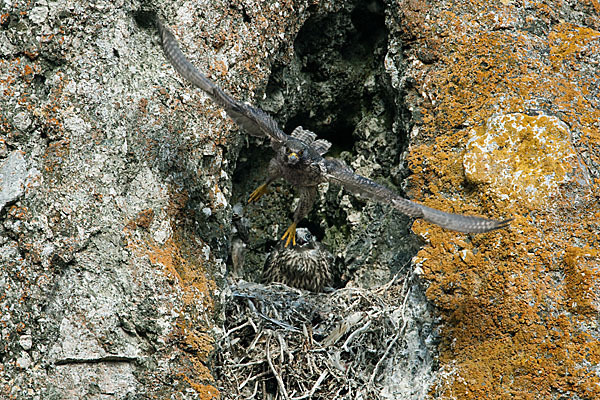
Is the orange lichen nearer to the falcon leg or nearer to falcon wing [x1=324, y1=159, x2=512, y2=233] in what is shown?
falcon wing [x1=324, y1=159, x2=512, y2=233]

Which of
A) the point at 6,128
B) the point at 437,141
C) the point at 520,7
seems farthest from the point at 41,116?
the point at 520,7

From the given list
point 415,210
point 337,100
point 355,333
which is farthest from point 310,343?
point 337,100

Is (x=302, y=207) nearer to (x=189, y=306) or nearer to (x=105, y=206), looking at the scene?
(x=189, y=306)

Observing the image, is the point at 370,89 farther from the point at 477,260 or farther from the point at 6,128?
the point at 6,128

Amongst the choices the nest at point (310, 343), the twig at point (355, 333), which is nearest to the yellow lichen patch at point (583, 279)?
the nest at point (310, 343)

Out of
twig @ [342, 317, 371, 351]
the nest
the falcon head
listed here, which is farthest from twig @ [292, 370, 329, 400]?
the falcon head
